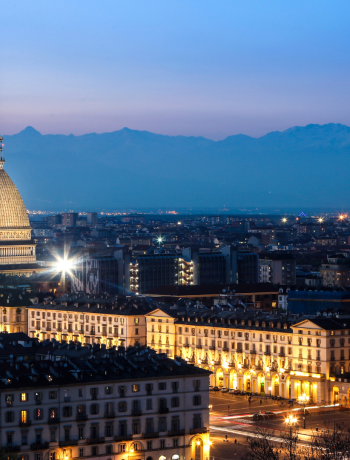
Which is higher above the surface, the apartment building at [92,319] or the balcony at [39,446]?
the apartment building at [92,319]

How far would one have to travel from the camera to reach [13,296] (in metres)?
139

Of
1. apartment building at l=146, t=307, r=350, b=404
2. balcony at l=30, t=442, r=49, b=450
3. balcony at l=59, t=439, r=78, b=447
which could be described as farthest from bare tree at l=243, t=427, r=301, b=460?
apartment building at l=146, t=307, r=350, b=404

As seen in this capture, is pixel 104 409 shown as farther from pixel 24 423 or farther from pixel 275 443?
pixel 275 443

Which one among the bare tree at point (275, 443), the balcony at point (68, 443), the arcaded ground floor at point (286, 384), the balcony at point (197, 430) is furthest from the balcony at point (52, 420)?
the arcaded ground floor at point (286, 384)

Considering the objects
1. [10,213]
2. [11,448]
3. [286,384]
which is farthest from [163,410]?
[10,213]

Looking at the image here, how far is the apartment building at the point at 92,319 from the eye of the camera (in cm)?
12069

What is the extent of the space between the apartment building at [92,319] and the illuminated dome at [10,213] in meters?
50.8

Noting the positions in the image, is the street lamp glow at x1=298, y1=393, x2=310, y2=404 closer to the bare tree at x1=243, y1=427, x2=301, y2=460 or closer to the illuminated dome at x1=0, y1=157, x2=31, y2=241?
the bare tree at x1=243, y1=427, x2=301, y2=460

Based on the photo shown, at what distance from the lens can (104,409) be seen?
243ft

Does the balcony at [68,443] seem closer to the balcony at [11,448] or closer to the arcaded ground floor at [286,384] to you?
the balcony at [11,448]

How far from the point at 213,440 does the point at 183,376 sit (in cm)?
573

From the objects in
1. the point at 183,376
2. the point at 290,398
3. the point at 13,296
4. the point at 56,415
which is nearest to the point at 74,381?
the point at 56,415

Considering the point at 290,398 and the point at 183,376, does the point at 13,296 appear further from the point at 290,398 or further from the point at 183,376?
the point at 183,376

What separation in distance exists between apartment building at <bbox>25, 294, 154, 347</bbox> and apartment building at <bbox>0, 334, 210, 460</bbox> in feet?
134
